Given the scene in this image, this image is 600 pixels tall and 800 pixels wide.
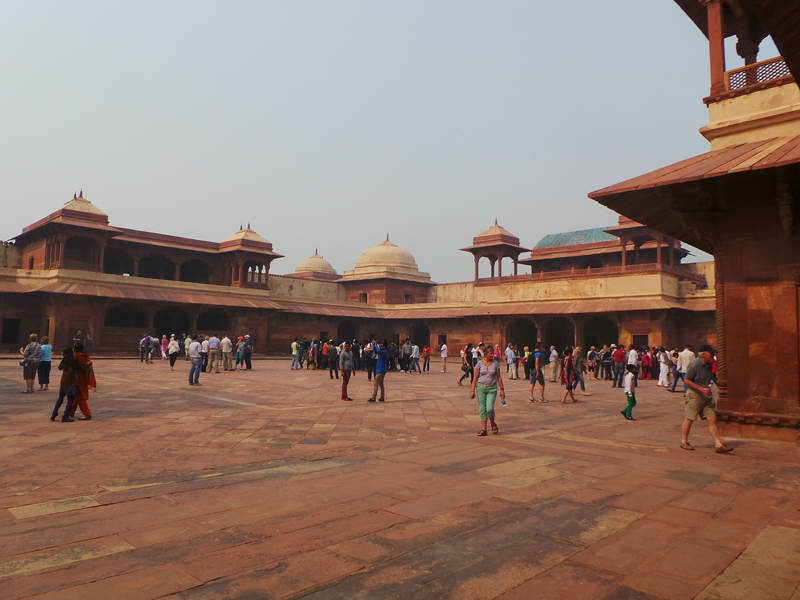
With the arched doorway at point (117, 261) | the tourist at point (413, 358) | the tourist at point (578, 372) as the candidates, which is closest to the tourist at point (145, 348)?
the tourist at point (413, 358)

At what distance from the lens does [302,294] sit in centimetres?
3678

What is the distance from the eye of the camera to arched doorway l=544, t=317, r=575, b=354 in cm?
2897

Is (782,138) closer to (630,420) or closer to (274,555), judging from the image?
(630,420)

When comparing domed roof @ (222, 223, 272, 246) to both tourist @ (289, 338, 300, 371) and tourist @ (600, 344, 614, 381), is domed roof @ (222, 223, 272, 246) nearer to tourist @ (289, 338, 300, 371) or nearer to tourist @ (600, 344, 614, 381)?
tourist @ (289, 338, 300, 371)

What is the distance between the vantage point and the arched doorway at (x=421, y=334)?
119 ft

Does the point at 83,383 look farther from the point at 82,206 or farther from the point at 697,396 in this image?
the point at 82,206

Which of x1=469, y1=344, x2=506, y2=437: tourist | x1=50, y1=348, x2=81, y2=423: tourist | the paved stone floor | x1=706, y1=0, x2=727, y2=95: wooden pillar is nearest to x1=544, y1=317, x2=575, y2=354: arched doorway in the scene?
x1=706, y1=0, x2=727, y2=95: wooden pillar

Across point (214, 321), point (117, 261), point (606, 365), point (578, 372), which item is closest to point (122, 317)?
point (117, 261)

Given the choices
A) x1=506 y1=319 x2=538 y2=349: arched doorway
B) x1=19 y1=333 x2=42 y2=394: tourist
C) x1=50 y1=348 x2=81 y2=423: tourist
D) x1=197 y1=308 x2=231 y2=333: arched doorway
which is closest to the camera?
x1=50 y1=348 x2=81 y2=423: tourist

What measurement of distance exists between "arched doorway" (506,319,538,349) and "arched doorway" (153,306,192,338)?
18.2 meters

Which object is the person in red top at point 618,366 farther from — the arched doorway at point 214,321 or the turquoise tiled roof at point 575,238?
the arched doorway at point 214,321

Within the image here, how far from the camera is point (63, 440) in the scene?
247 inches

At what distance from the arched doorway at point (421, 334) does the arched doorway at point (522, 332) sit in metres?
6.81

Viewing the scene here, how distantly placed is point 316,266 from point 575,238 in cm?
2362
